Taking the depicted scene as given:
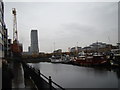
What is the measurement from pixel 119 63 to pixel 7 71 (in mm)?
49211

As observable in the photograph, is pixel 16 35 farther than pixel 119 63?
Yes

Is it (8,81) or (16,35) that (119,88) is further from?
(16,35)

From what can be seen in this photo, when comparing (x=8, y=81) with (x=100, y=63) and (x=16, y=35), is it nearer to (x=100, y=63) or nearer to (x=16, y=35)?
(x=100, y=63)

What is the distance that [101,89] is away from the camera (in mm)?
21703

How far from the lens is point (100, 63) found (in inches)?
2459

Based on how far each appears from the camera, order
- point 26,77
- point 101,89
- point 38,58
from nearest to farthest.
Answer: point 26,77
point 101,89
point 38,58

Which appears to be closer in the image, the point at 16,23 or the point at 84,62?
the point at 84,62

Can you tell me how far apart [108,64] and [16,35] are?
50650 mm

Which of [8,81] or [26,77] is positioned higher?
[8,81]

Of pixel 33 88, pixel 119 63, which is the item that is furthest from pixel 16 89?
pixel 119 63

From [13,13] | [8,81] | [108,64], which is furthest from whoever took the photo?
[13,13]

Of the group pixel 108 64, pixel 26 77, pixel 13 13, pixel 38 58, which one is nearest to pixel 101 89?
pixel 26 77

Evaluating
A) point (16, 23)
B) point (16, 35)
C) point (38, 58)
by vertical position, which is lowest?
point (38, 58)

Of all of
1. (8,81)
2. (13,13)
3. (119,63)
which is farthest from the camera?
(13,13)
